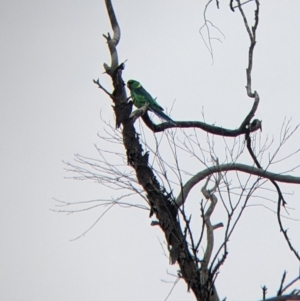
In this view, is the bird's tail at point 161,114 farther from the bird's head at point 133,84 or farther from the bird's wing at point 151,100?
the bird's head at point 133,84

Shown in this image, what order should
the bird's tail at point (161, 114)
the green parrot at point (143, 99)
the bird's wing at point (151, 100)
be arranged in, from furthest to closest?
the bird's wing at point (151, 100), the green parrot at point (143, 99), the bird's tail at point (161, 114)

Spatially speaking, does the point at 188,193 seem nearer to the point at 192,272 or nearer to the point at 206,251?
the point at 206,251

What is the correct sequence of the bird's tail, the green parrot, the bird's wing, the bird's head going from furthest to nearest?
the bird's head, the bird's wing, the green parrot, the bird's tail

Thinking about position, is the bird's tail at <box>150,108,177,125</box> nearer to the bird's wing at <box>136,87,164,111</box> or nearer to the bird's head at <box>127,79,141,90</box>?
the bird's wing at <box>136,87,164,111</box>

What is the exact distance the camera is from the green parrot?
5.58 m

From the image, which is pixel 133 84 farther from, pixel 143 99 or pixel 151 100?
pixel 151 100

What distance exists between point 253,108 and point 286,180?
62 cm

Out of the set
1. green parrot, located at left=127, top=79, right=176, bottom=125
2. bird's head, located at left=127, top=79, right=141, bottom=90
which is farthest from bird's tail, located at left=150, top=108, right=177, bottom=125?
bird's head, located at left=127, top=79, right=141, bottom=90

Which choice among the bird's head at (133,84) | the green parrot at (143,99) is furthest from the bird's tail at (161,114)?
the bird's head at (133,84)

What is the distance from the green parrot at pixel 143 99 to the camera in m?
5.58

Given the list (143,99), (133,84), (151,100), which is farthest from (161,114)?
(133,84)

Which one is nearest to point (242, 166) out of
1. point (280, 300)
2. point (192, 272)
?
point (192, 272)

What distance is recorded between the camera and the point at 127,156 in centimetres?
473

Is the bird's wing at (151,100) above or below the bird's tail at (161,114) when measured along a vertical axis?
above
